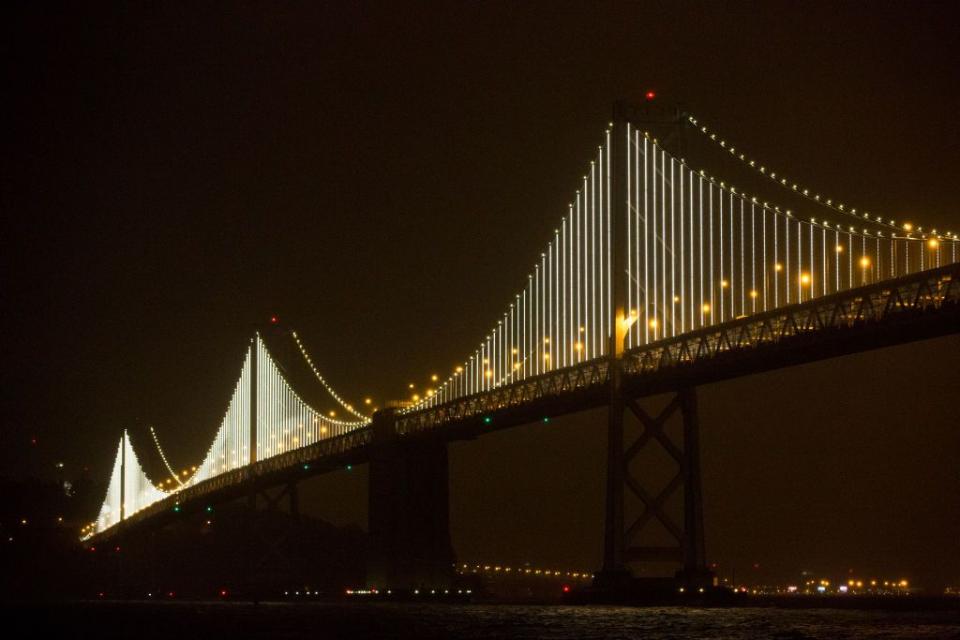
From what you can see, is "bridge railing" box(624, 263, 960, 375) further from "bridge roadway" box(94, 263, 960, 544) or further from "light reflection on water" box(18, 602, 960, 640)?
"light reflection on water" box(18, 602, 960, 640)

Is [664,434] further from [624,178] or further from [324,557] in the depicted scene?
[324,557]

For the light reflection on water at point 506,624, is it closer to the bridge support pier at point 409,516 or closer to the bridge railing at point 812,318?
the bridge support pier at point 409,516

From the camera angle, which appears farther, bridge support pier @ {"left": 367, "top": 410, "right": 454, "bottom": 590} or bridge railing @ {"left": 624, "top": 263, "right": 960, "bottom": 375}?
bridge support pier @ {"left": 367, "top": 410, "right": 454, "bottom": 590}

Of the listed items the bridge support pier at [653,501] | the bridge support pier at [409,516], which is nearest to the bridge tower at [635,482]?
the bridge support pier at [653,501]

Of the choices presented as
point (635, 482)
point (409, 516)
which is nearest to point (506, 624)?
point (635, 482)

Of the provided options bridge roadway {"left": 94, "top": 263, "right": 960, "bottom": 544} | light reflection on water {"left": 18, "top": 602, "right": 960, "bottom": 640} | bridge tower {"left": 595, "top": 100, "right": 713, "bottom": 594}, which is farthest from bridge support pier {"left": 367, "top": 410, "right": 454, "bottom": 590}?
bridge tower {"left": 595, "top": 100, "right": 713, "bottom": 594}

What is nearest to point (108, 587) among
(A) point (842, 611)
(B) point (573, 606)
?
(B) point (573, 606)

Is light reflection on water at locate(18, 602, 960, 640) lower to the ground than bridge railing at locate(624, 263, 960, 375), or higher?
lower
